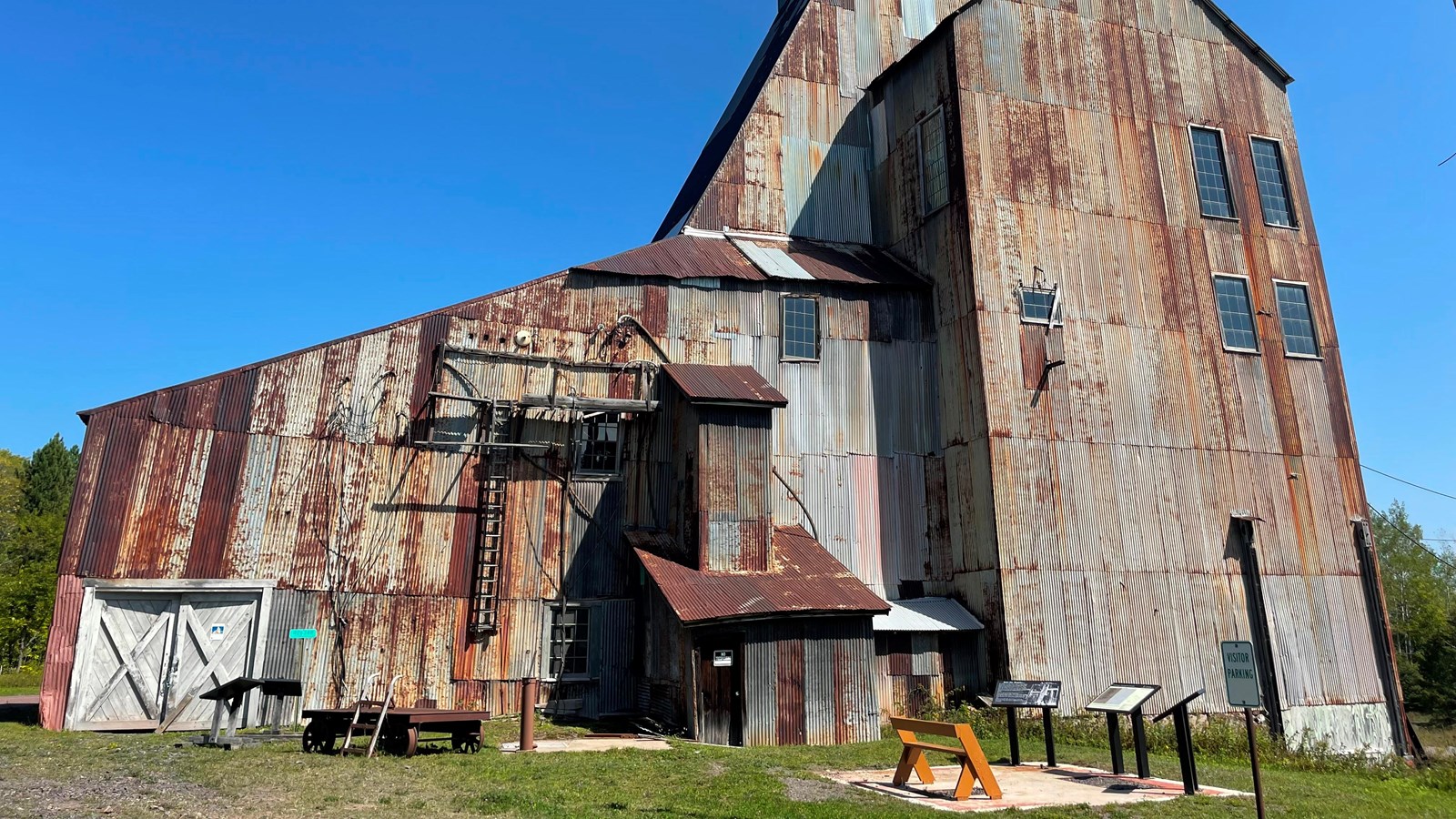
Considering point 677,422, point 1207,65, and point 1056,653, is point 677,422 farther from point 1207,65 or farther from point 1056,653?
point 1207,65

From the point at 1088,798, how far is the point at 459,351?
49.2 feet

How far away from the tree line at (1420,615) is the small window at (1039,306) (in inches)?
825

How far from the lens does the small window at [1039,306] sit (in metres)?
21.6

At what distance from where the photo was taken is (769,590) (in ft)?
56.3

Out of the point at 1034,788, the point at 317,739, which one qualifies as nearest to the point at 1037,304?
the point at 1034,788

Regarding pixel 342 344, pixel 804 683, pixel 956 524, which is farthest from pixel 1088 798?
pixel 342 344

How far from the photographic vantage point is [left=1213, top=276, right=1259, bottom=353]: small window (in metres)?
23.0

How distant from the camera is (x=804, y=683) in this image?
53.8ft

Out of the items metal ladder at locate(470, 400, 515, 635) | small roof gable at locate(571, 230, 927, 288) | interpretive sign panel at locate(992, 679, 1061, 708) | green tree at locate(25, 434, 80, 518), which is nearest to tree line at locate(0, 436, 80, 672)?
green tree at locate(25, 434, 80, 518)

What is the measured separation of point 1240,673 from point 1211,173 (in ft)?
65.1

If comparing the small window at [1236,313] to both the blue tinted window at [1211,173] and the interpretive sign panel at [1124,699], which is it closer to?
the blue tinted window at [1211,173]

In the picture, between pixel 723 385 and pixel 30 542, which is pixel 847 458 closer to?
pixel 723 385

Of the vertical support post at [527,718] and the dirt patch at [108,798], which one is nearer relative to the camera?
the dirt patch at [108,798]

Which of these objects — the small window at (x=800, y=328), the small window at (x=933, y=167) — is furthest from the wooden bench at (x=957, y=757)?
the small window at (x=933, y=167)
